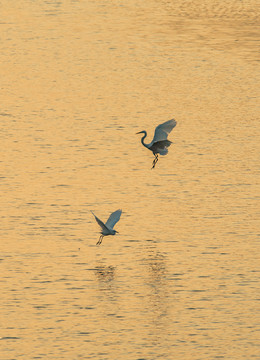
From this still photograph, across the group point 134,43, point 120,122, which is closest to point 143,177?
point 120,122

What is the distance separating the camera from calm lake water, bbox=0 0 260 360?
24484 mm

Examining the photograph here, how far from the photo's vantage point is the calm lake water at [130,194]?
24.5 metres

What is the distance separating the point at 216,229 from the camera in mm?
30969

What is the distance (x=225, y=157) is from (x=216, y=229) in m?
7.27

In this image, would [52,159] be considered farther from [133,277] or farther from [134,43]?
[134,43]

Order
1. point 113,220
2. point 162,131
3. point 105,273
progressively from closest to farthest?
point 105,273, point 113,220, point 162,131

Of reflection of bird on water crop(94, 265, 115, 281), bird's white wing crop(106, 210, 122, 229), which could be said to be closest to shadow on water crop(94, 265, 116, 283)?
reflection of bird on water crop(94, 265, 115, 281)

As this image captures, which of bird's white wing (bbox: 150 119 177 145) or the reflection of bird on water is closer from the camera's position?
the reflection of bird on water

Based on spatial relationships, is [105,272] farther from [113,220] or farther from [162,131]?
[162,131]

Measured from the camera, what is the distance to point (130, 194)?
33.9 m

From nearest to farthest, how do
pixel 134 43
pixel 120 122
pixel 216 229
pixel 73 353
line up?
pixel 73 353 → pixel 216 229 → pixel 120 122 → pixel 134 43

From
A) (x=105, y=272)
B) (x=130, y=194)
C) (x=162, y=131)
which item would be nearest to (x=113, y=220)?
(x=105, y=272)

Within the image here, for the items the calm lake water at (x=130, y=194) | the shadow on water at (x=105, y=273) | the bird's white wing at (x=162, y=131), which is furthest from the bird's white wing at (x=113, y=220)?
the bird's white wing at (x=162, y=131)

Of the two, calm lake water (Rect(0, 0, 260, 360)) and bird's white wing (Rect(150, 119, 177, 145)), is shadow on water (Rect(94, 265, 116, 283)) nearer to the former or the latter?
calm lake water (Rect(0, 0, 260, 360))
